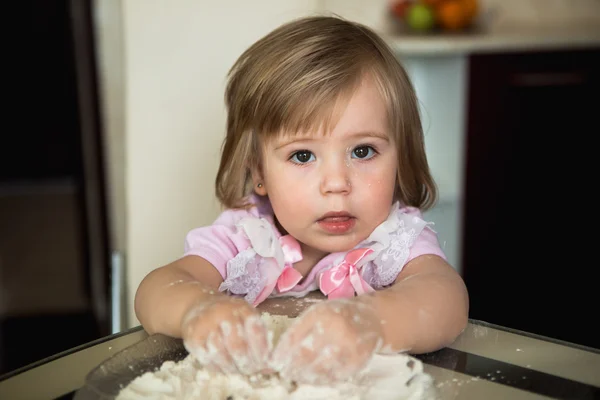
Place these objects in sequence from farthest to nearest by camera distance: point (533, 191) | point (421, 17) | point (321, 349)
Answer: point (421, 17) → point (533, 191) → point (321, 349)

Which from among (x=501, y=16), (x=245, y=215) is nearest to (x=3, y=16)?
(x=501, y=16)

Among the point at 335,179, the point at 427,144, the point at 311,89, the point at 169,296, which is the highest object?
the point at 311,89

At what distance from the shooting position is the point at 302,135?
869mm

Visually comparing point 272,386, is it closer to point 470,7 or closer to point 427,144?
point 427,144

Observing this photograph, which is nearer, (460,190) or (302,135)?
(302,135)

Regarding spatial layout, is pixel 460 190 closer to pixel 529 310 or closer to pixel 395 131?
pixel 529 310

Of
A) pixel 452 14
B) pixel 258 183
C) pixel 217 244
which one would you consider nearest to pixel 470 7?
pixel 452 14

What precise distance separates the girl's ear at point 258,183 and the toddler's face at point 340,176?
0.22 feet

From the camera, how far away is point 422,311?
2.33ft

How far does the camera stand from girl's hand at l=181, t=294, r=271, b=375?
2.06ft

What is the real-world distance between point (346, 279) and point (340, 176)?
141mm

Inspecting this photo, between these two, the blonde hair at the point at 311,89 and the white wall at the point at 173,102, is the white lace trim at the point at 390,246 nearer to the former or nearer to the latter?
the blonde hair at the point at 311,89

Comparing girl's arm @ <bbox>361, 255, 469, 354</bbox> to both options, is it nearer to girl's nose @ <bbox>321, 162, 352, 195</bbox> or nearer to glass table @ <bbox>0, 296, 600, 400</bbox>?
glass table @ <bbox>0, 296, 600, 400</bbox>

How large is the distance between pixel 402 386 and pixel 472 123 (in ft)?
5.04
